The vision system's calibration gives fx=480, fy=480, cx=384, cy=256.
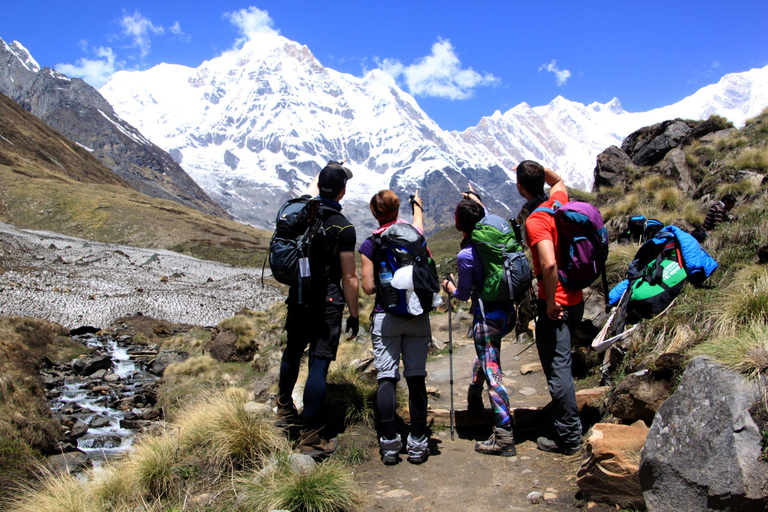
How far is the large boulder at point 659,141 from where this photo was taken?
16844mm

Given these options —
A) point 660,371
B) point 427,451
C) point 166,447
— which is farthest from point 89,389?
point 660,371

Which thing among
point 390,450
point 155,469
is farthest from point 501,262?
point 155,469

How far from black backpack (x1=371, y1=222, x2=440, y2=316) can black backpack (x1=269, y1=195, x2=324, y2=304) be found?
0.57 metres

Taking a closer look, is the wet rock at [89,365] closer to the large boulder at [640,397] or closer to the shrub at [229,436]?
the shrub at [229,436]

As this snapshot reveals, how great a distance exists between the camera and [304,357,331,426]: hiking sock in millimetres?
4514

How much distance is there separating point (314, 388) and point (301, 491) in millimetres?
1013

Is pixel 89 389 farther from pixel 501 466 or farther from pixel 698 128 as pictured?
pixel 698 128

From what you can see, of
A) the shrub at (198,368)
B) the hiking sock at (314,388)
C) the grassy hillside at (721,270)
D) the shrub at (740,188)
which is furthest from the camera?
the shrub at (198,368)

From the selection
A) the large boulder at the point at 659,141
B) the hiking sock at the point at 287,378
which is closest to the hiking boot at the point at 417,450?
the hiking sock at the point at 287,378

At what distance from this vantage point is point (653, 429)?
3152 mm

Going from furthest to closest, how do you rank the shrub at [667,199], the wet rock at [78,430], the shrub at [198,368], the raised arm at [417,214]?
1. the shrub at [198,368]
2. the shrub at [667,199]
3. the wet rock at [78,430]
4. the raised arm at [417,214]

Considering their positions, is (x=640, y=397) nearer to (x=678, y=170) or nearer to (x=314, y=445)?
(x=314, y=445)

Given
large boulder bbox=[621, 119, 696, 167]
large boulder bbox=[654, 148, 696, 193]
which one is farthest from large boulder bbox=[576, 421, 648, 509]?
large boulder bbox=[621, 119, 696, 167]

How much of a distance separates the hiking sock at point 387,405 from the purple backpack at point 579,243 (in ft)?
6.14
